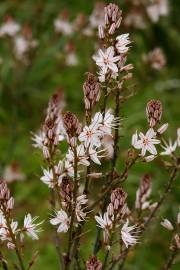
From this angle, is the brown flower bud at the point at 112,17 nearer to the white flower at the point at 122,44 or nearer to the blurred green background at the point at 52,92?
the white flower at the point at 122,44

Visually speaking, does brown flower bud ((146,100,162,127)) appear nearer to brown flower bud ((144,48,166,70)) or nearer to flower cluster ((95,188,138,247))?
flower cluster ((95,188,138,247))

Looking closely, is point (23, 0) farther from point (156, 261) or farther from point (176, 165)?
point (176, 165)

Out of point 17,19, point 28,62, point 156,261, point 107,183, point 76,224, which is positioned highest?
point 17,19

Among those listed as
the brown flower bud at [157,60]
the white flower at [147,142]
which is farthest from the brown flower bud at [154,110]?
the brown flower bud at [157,60]

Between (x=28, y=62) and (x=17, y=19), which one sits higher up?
(x=17, y=19)

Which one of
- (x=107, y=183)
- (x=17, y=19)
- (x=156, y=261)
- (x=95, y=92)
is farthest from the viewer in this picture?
(x=17, y=19)

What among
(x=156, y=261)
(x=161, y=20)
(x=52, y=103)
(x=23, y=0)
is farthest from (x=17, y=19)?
(x=52, y=103)
